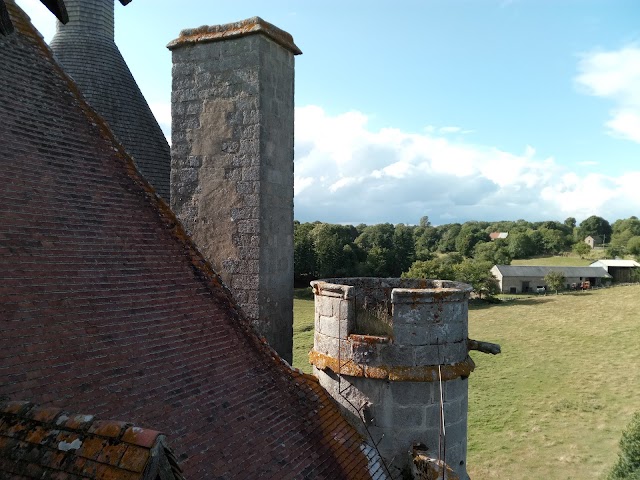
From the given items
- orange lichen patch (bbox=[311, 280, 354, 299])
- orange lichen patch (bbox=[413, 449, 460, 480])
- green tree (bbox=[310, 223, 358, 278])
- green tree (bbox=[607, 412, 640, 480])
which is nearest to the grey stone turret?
orange lichen patch (bbox=[311, 280, 354, 299])

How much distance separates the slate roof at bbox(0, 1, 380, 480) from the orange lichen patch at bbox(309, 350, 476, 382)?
43 cm

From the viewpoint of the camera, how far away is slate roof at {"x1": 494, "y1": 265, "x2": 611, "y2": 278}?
6097 cm

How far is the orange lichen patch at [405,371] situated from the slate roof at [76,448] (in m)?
3.11

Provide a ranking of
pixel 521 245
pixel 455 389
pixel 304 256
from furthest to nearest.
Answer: pixel 521 245 → pixel 304 256 → pixel 455 389

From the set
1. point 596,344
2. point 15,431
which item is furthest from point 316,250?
point 15,431

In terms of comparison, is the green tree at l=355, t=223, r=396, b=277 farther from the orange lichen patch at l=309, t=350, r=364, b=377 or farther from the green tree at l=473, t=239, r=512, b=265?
the orange lichen patch at l=309, t=350, r=364, b=377

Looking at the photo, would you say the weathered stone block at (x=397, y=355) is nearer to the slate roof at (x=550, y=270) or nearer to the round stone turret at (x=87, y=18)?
the round stone turret at (x=87, y=18)

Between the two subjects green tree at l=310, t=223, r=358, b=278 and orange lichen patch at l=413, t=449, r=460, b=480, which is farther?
green tree at l=310, t=223, r=358, b=278

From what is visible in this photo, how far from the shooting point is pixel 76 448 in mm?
2674

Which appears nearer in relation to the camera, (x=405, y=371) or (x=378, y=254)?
(x=405, y=371)

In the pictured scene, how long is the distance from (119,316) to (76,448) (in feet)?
5.13

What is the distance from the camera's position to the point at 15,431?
281 centimetres

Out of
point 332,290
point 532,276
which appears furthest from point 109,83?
point 532,276

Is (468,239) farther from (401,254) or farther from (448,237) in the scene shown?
(401,254)
